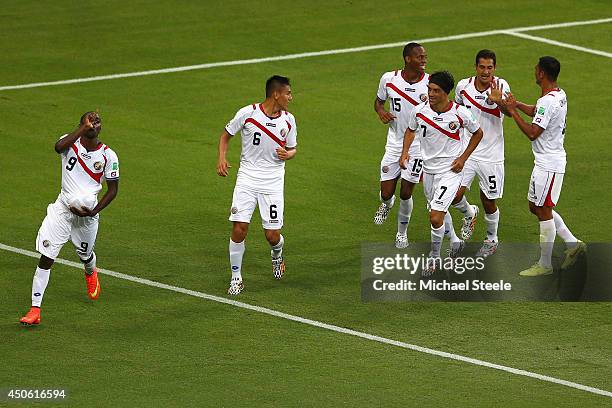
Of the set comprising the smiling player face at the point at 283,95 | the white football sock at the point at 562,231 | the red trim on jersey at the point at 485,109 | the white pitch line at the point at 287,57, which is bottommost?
the white football sock at the point at 562,231

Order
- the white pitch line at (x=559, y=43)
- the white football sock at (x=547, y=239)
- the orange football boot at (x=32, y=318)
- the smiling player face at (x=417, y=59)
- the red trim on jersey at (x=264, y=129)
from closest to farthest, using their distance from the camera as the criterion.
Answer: the orange football boot at (x=32, y=318), the red trim on jersey at (x=264, y=129), the white football sock at (x=547, y=239), the smiling player face at (x=417, y=59), the white pitch line at (x=559, y=43)

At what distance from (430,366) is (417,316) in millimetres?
1700

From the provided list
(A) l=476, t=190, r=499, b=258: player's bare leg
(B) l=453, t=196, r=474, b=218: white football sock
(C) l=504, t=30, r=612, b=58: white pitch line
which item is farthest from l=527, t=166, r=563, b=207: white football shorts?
(C) l=504, t=30, r=612, b=58: white pitch line

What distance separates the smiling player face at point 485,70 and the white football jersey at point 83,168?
16.0ft

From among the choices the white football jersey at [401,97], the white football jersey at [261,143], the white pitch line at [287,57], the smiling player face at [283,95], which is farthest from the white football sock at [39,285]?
the white pitch line at [287,57]

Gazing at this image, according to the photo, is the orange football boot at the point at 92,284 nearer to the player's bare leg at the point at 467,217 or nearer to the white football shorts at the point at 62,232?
the white football shorts at the point at 62,232

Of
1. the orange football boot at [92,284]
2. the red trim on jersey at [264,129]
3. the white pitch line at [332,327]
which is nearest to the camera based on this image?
the white pitch line at [332,327]

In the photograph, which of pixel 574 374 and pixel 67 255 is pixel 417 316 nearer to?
pixel 574 374

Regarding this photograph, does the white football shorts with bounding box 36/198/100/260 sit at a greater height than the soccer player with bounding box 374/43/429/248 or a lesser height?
lesser

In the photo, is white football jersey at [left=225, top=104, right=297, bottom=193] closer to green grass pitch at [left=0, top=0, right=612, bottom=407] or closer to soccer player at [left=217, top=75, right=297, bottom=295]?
soccer player at [left=217, top=75, right=297, bottom=295]

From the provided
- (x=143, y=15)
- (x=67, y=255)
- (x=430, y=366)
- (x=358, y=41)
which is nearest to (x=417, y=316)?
(x=430, y=366)

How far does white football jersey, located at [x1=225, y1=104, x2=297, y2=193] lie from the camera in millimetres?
16312

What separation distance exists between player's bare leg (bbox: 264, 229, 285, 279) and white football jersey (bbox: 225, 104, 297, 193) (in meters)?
0.54

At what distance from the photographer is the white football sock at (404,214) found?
60.0 feet
